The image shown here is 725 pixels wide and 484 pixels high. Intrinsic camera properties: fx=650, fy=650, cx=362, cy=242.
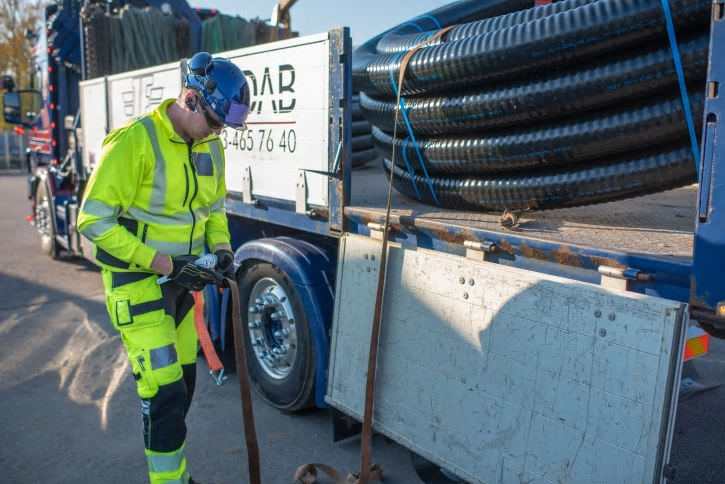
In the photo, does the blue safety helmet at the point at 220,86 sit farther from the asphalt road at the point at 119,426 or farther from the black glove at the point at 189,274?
the asphalt road at the point at 119,426

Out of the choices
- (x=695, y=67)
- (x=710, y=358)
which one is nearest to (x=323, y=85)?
(x=695, y=67)

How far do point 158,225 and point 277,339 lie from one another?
1.41 meters

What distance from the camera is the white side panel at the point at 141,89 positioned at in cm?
445

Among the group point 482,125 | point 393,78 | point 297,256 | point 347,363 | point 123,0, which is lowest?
point 347,363

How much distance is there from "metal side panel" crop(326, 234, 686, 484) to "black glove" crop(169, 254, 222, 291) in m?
0.73

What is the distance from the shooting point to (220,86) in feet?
8.68

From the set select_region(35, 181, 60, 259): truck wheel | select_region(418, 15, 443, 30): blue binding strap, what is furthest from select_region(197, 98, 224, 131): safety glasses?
select_region(35, 181, 60, 259): truck wheel

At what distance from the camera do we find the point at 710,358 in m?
4.89

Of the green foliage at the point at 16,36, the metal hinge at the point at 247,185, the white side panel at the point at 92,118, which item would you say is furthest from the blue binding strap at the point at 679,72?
the green foliage at the point at 16,36

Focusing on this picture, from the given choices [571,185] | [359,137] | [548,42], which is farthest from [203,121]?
[359,137]

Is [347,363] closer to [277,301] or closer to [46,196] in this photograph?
[277,301]

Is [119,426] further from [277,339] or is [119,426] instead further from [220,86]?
[220,86]

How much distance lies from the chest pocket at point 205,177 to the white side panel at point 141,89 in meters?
1.52

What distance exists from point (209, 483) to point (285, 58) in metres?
2.24
